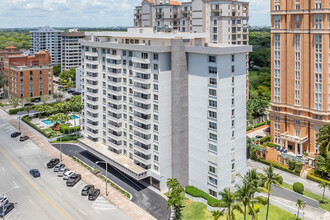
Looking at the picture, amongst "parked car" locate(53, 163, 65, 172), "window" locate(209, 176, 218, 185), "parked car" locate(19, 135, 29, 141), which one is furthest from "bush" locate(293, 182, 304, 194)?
"parked car" locate(19, 135, 29, 141)

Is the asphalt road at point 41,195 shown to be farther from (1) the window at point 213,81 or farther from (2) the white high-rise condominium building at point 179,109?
(1) the window at point 213,81

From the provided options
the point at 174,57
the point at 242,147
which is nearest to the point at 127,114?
the point at 174,57

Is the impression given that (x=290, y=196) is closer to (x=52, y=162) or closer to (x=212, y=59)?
(x=212, y=59)

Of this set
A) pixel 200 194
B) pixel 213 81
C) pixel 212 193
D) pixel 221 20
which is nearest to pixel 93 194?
pixel 200 194

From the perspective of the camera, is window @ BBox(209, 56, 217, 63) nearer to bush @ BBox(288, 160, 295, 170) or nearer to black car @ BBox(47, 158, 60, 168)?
bush @ BBox(288, 160, 295, 170)

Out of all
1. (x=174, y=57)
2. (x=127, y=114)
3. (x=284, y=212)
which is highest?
(x=174, y=57)

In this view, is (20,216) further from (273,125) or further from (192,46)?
(273,125)
